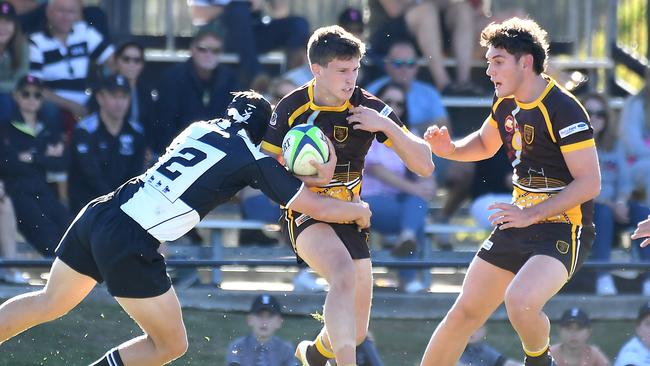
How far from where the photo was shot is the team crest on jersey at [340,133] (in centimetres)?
667

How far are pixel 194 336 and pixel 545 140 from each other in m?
2.55

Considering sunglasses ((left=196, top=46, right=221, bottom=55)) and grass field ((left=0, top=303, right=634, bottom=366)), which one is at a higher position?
sunglasses ((left=196, top=46, right=221, bottom=55))

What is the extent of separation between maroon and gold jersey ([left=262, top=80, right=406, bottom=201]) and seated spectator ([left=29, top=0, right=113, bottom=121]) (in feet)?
11.7

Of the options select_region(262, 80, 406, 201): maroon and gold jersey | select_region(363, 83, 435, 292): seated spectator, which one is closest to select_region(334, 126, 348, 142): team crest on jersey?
select_region(262, 80, 406, 201): maroon and gold jersey

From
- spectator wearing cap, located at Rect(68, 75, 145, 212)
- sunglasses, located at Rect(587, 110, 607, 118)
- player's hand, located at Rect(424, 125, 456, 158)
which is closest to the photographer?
player's hand, located at Rect(424, 125, 456, 158)

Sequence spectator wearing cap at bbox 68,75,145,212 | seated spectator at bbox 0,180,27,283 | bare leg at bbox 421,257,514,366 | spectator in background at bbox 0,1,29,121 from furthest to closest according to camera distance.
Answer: spectator in background at bbox 0,1,29,121
spectator wearing cap at bbox 68,75,145,212
seated spectator at bbox 0,180,27,283
bare leg at bbox 421,257,514,366

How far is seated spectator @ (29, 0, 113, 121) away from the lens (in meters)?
9.95

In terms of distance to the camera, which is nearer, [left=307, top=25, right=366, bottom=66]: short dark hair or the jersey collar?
[left=307, top=25, right=366, bottom=66]: short dark hair

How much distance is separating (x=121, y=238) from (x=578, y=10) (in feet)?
21.6

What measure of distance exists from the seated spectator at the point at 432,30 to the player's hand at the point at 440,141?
11.1 feet

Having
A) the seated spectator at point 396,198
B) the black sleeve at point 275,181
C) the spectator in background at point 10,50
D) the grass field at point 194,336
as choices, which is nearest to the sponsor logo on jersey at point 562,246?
the black sleeve at point 275,181

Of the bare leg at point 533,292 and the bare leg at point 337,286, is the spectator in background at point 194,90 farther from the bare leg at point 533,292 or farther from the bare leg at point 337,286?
the bare leg at point 533,292

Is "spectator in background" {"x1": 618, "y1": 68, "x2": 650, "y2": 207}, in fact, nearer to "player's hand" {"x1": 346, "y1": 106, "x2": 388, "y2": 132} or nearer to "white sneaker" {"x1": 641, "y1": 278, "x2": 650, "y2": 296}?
"white sneaker" {"x1": 641, "y1": 278, "x2": 650, "y2": 296}

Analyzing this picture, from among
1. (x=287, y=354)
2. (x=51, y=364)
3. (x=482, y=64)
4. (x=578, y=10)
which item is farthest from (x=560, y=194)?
(x=578, y=10)
